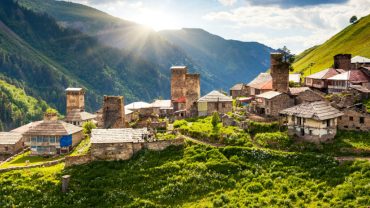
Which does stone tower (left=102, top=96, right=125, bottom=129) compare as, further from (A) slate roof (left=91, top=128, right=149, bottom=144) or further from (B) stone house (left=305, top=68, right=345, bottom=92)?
(B) stone house (left=305, top=68, right=345, bottom=92)

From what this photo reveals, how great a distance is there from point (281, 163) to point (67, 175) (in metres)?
25.8

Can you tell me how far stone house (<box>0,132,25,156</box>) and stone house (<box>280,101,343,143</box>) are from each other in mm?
48972

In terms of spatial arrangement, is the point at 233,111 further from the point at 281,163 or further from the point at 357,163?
the point at 357,163

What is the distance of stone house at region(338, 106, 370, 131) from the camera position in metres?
55.2

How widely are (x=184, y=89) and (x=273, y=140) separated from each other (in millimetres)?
37233

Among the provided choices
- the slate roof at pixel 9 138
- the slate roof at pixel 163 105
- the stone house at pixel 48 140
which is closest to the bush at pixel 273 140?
the stone house at pixel 48 140

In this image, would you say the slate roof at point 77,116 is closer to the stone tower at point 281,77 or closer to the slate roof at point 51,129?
the slate roof at point 51,129

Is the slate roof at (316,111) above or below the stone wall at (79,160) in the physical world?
above

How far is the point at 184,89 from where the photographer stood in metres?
89.1

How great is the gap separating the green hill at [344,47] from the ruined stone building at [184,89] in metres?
56.3

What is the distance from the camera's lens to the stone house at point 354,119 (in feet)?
181

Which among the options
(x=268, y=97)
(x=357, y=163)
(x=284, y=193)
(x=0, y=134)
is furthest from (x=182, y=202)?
(x=0, y=134)

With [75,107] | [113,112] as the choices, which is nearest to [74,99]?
[75,107]

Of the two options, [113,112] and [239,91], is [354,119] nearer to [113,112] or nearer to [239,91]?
[113,112]
